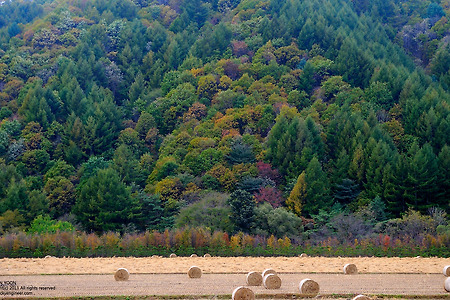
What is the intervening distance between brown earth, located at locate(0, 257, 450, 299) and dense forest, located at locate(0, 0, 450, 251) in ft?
56.2

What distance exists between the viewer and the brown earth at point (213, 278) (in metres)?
18.5

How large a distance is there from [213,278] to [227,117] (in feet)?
150

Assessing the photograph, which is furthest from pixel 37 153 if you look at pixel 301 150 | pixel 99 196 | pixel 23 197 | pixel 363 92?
pixel 363 92

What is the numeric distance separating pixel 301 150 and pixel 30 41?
54.5 metres

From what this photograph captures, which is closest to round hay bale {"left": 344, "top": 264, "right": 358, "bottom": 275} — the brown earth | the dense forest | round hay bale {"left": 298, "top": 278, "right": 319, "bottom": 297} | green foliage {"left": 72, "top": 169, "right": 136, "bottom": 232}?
the brown earth

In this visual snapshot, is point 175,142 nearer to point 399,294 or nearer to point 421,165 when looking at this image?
point 421,165

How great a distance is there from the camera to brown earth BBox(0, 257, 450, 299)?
18.5 meters

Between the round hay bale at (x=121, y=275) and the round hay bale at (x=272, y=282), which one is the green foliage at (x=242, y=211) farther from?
the round hay bale at (x=272, y=282)

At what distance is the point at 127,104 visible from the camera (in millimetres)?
81812

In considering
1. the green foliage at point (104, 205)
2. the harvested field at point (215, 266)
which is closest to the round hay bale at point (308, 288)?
the harvested field at point (215, 266)

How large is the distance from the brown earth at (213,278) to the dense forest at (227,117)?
17.1 meters

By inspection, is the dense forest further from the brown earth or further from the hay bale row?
the hay bale row

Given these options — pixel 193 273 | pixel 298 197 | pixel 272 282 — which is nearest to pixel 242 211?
pixel 298 197

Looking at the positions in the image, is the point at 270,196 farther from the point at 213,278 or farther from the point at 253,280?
the point at 253,280
